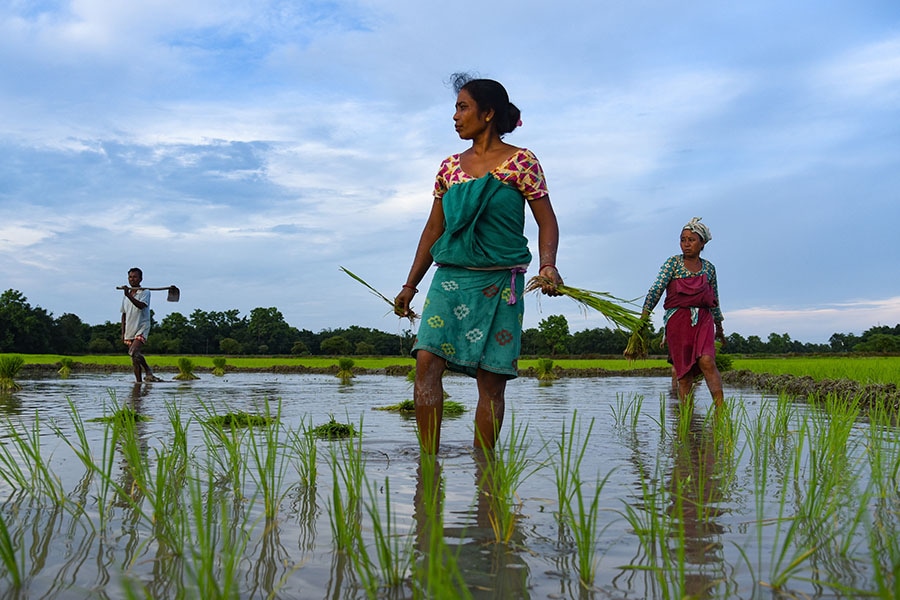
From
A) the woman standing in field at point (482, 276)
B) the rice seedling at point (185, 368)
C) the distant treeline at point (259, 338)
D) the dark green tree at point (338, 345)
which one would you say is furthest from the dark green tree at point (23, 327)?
the woman standing in field at point (482, 276)

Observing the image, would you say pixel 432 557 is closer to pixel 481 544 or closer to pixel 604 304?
pixel 481 544

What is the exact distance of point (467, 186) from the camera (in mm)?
3736

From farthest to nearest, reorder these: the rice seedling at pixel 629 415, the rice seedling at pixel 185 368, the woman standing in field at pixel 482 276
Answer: the rice seedling at pixel 185 368 → the rice seedling at pixel 629 415 → the woman standing in field at pixel 482 276

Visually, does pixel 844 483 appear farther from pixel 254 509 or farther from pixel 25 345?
pixel 25 345

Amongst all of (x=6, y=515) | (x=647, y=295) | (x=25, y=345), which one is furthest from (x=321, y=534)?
(x=25, y=345)

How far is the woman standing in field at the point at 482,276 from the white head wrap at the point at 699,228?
3.00 metres

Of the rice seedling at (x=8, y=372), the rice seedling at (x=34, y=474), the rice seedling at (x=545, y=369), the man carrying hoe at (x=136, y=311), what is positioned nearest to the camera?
the rice seedling at (x=34, y=474)

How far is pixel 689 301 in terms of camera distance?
21.0 ft

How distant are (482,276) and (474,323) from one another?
231mm

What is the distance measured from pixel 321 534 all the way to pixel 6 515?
1014 millimetres

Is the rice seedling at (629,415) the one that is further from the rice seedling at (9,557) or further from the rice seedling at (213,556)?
the rice seedling at (9,557)

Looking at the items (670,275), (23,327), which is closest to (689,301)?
(670,275)

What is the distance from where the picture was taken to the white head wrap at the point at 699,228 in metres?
6.44

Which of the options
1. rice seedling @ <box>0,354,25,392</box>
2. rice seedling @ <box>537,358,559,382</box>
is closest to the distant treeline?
rice seedling @ <box>537,358,559,382</box>
